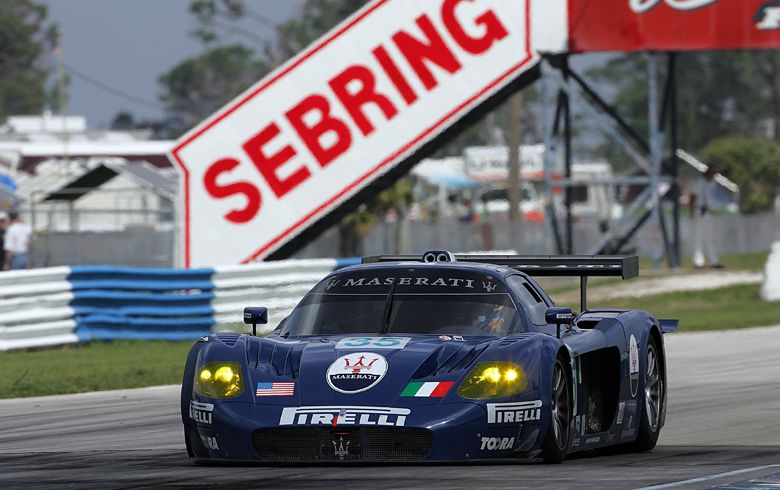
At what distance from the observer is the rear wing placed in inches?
444

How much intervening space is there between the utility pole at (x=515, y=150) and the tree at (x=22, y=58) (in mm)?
91038

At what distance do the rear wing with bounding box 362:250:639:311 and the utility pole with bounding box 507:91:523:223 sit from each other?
111 ft

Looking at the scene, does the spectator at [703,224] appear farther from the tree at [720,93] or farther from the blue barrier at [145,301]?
the tree at [720,93]

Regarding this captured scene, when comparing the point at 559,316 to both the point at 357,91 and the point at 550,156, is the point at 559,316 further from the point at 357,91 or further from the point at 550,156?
the point at 550,156

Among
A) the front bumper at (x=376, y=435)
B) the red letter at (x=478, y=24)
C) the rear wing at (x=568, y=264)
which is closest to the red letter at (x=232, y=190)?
the red letter at (x=478, y=24)

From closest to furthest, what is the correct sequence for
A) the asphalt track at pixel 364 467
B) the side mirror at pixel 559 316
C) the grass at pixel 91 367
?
the asphalt track at pixel 364 467 < the side mirror at pixel 559 316 < the grass at pixel 91 367

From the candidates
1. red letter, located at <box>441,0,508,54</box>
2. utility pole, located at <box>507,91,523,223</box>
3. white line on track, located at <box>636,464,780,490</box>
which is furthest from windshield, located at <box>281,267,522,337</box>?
utility pole, located at <box>507,91,523,223</box>

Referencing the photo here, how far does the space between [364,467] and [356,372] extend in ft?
1.54

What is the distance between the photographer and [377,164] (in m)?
28.9

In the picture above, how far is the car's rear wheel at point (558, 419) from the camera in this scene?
8.90m

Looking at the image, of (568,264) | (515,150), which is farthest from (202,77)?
(568,264)

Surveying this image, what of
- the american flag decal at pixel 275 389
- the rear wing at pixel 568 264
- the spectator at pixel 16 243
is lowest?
the american flag decal at pixel 275 389

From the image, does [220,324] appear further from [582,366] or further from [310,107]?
[582,366]

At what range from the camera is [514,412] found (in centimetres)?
870
